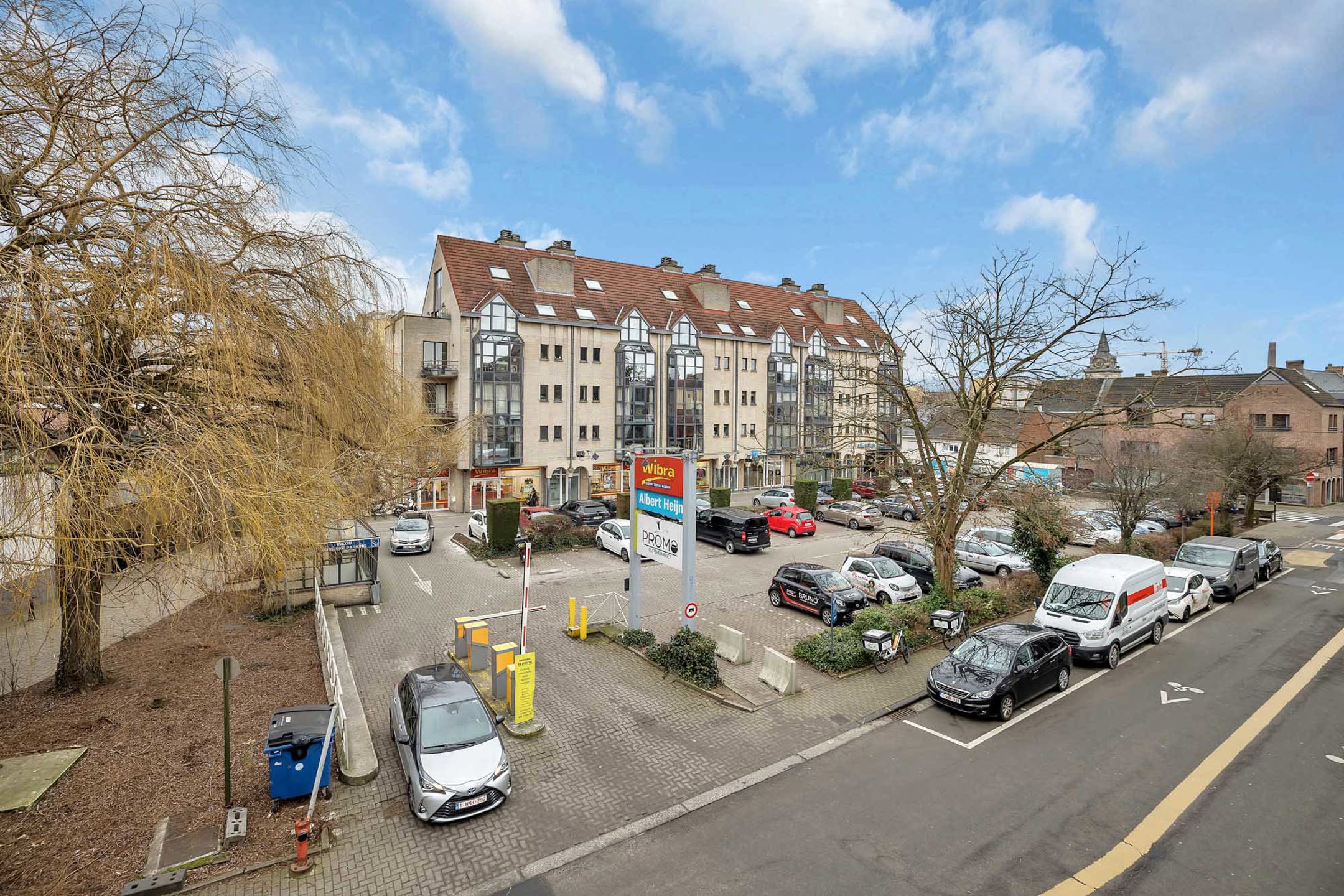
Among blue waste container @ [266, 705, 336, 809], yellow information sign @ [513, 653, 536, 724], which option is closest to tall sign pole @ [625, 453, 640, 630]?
yellow information sign @ [513, 653, 536, 724]

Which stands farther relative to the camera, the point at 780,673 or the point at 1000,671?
the point at 780,673

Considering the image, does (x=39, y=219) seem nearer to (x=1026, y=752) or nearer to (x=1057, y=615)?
(x=1026, y=752)

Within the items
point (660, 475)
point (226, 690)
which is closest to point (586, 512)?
point (660, 475)

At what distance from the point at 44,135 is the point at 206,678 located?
9.37 m

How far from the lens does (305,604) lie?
55.8 feet

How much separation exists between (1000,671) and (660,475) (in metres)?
7.66

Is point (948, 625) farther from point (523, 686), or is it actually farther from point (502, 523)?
point (502, 523)

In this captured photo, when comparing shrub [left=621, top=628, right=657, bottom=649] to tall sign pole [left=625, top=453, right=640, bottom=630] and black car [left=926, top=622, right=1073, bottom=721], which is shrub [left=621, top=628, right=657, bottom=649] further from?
black car [left=926, top=622, right=1073, bottom=721]

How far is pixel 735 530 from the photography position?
82.9ft

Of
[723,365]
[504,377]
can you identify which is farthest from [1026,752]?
[723,365]

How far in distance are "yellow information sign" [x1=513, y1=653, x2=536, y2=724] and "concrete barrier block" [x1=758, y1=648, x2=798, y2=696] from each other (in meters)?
4.77

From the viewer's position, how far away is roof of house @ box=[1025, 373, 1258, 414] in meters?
16.2

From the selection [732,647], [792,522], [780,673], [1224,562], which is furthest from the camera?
[792,522]

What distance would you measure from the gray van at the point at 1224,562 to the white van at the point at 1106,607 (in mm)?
5657
